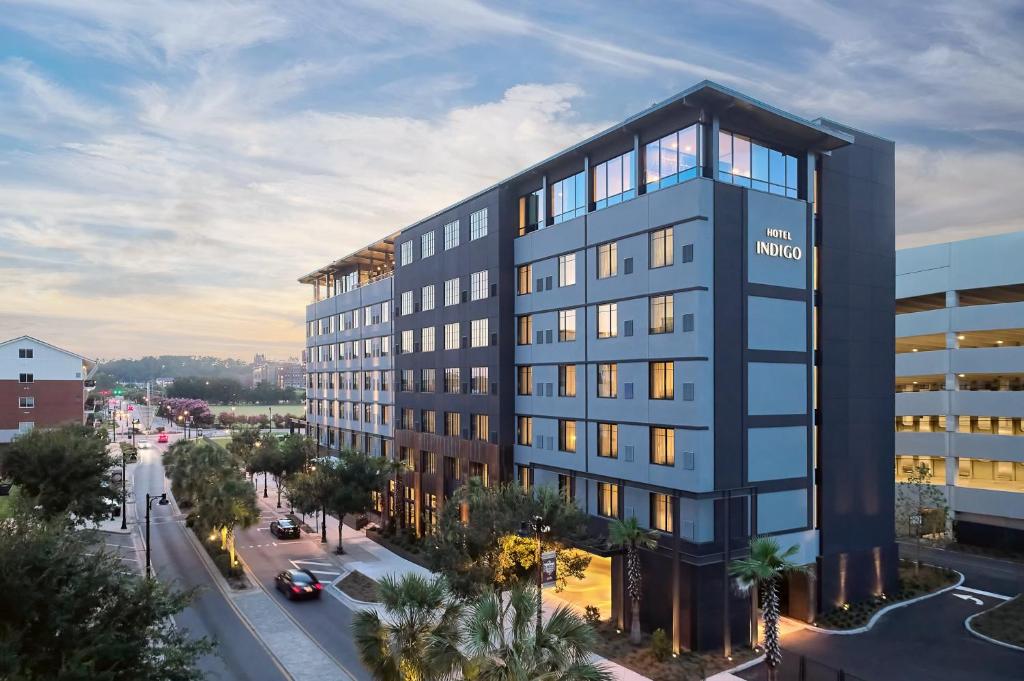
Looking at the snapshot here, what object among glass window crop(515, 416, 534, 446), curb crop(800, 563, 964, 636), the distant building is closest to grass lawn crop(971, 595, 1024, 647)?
curb crop(800, 563, 964, 636)

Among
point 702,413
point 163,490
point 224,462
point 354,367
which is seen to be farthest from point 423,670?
point 163,490

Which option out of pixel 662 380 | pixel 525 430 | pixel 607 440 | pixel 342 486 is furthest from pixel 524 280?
pixel 342 486

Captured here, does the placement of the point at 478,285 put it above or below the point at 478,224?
below

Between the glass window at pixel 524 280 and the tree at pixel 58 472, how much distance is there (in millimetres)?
31117

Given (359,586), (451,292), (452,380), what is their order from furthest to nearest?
1. (451,292)
2. (452,380)
3. (359,586)

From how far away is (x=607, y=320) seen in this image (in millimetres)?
37062

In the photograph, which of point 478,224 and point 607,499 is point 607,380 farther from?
point 478,224

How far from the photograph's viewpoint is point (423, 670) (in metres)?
18.1

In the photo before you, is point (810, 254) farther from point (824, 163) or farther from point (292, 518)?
point (292, 518)

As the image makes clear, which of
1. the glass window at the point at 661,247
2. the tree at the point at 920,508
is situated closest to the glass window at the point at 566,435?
the glass window at the point at 661,247

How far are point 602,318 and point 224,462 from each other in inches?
1348

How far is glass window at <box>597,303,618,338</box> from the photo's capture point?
36.5 m

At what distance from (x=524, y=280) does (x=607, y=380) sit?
1065cm

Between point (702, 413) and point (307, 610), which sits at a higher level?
point (702, 413)
